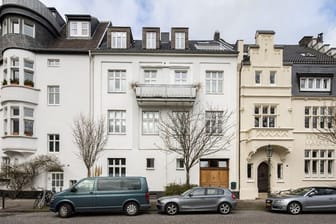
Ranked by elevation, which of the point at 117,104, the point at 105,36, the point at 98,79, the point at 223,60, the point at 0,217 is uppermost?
the point at 105,36

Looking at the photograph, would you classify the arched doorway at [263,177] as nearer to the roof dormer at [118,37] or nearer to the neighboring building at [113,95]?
the neighboring building at [113,95]

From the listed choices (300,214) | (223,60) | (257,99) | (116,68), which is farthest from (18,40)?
(300,214)

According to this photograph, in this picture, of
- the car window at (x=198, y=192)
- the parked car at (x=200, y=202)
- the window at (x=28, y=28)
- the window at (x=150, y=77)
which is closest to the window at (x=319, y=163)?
the parked car at (x=200, y=202)

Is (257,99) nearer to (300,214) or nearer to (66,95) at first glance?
(300,214)

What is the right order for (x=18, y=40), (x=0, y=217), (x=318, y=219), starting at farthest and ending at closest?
(x=18, y=40)
(x=0, y=217)
(x=318, y=219)

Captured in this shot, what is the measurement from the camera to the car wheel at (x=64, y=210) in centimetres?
1539

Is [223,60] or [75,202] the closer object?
[75,202]

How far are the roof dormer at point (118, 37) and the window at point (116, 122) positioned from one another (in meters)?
5.21

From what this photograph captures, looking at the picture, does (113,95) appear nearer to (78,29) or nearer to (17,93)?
(17,93)

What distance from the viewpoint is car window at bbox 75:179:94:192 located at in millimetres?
15859

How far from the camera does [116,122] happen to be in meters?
24.8

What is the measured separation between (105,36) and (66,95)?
252 inches

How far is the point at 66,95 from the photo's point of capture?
2478 centimetres

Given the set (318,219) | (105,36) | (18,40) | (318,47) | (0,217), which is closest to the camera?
(318,219)
